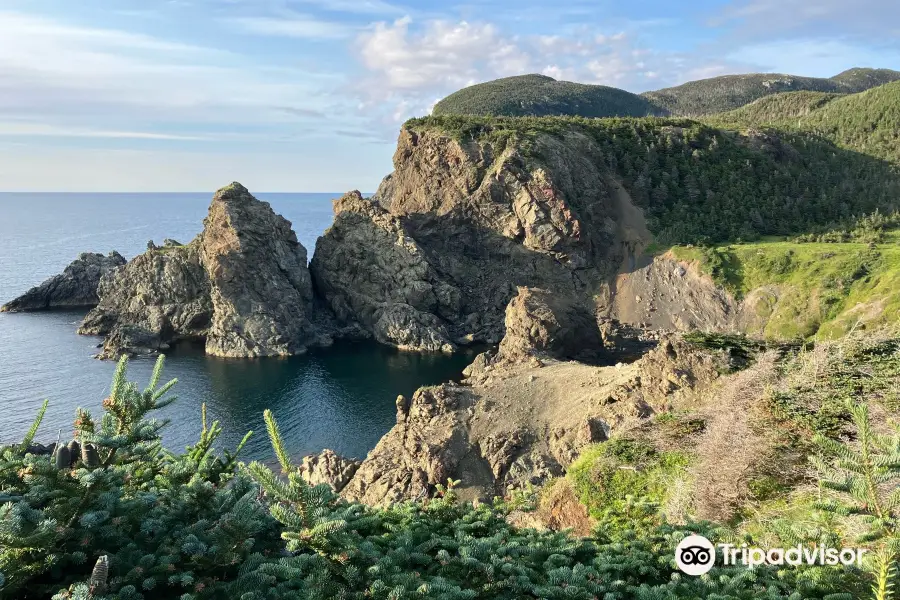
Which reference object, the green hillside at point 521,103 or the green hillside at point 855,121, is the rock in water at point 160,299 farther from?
the green hillside at point 521,103

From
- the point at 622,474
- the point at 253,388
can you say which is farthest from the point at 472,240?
the point at 622,474

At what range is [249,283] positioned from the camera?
8038 cm

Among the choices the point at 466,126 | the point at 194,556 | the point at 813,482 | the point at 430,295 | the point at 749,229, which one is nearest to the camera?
the point at 194,556

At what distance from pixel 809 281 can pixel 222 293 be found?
76459mm

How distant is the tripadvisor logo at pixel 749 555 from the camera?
8.76m

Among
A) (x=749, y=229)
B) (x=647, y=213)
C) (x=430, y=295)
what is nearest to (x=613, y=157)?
(x=647, y=213)

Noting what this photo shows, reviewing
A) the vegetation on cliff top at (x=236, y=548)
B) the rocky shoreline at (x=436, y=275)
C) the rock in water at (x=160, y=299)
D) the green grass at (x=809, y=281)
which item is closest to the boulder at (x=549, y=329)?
the rocky shoreline at (x=436, y=275)

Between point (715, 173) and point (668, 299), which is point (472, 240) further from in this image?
point (715, 173)

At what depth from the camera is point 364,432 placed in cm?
5281

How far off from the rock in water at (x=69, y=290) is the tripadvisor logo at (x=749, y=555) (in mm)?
110602

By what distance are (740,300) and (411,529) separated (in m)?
80.1

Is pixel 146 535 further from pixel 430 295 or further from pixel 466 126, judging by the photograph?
pixel 466 126

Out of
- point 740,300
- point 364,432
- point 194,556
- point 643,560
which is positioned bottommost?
point 364,432

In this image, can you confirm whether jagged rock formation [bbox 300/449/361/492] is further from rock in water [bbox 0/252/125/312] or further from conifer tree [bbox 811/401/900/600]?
rock in water [bbox 0/252/125/312]
